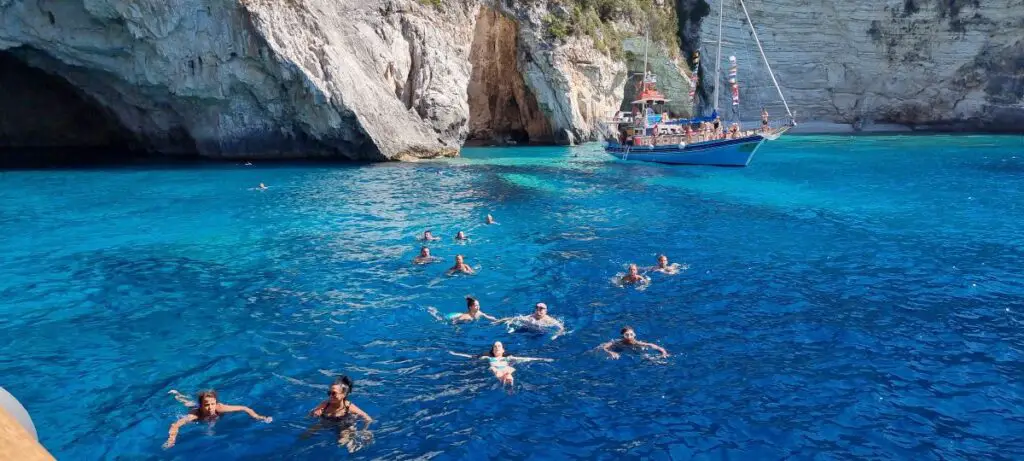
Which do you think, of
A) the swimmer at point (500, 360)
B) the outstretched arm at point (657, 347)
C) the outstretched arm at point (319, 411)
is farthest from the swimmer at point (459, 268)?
the outstretched arm at point (319, 411)

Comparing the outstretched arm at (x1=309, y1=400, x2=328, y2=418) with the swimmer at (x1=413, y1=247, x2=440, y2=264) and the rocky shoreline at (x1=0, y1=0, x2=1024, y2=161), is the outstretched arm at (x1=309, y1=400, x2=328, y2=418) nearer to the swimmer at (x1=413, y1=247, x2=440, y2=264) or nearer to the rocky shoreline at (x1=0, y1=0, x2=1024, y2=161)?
the swimmer at (x1=413, y1=247, x2=440, y2=264)

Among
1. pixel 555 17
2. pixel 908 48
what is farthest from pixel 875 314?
pixel 908 48

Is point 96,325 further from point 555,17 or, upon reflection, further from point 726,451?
point 555,17

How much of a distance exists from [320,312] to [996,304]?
1219cm

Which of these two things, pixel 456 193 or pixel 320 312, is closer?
pixel 320 312

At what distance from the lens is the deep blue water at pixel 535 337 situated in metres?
7.73

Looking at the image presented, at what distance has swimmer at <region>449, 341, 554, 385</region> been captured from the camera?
9.16 meters

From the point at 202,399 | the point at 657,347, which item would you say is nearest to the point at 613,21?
the point at 657,347

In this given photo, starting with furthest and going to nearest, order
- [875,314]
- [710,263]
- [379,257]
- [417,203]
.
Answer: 1. [417,203]
2. [379,257]
3. [710,263]
4. [875,314]

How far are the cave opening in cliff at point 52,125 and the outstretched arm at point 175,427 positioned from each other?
114 ft

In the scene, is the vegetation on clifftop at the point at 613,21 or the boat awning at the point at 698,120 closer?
the boat awning at the point at 698,120

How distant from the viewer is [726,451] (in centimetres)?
727

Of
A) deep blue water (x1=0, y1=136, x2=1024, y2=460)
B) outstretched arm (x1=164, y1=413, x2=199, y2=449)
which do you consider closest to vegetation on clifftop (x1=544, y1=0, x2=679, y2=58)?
deep blue water (x1=0, y1=136, x2=1024, y2=460)

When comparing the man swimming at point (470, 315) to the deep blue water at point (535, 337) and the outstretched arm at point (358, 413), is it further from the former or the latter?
the outstretched arm at point (358, 413)
